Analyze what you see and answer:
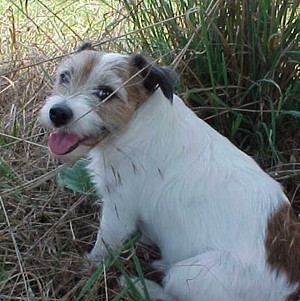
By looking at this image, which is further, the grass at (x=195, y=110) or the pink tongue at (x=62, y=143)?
the grass at (x=195, y=110)

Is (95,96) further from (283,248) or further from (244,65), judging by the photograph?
(244,65)

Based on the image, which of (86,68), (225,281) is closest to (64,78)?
(86,68)

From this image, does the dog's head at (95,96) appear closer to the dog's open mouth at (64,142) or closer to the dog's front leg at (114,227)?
the dog's open mouth at (64,142)

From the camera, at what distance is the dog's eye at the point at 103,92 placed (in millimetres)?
2850

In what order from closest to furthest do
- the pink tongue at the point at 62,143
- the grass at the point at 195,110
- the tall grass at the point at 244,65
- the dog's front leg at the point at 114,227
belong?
the pink tongue at the point at 62,143
the dog's front leg at the point at 114,227
the grass at the point at 195,110
the tall grass at the point at 244,65

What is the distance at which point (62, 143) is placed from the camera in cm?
286

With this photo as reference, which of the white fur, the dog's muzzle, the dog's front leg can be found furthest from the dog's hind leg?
the dog's muzzle

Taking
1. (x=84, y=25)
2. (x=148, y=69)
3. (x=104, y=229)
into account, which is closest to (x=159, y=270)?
(x=104, y=229)

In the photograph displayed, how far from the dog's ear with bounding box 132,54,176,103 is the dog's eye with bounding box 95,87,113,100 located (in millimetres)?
143

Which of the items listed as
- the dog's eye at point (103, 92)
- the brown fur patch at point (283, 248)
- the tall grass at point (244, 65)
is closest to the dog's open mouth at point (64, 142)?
the dog's eye at point (103, 92)

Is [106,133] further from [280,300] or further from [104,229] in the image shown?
[280,300]

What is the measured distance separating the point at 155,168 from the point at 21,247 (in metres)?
0.74

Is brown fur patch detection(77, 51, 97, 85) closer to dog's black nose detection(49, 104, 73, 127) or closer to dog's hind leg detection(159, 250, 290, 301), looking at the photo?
dog's black nose detection(49, 104, 73, 127)

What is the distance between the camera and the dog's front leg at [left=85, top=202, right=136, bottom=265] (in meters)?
3.06
